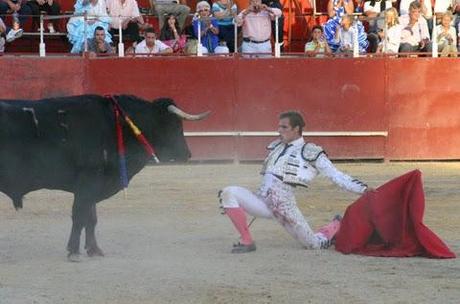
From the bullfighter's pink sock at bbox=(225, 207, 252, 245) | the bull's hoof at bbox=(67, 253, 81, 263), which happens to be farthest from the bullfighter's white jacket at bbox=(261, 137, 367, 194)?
the bull's hoof at bbox=(67, 253, 81, 263)

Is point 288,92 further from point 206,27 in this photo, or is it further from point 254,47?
point 206,27

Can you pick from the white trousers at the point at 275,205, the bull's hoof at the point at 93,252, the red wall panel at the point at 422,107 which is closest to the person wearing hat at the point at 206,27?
the red wall panel at the point at 422,107

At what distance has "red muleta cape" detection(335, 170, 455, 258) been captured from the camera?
8.83 meters

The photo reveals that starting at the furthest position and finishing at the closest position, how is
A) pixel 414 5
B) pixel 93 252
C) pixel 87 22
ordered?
pixel 414 5 < pixel 87 22 < pixel 93 252

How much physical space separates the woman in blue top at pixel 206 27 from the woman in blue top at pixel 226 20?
0.31 ft

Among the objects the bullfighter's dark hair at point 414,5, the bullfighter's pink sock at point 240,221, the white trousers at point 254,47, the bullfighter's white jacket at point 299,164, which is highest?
the bullfighter's dark hair at point 414,5

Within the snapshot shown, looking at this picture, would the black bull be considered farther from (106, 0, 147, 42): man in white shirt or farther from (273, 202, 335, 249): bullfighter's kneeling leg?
(106, 0, 147, 42): man in white shirt

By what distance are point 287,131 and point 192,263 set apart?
3.99 feet

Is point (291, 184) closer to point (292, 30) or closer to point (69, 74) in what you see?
point (69, 74)

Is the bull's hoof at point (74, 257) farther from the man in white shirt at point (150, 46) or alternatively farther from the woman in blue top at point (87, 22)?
the man in white shirt at point (150, 46)

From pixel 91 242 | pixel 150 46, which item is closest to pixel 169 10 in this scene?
pixel 150 46

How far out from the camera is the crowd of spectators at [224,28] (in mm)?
16375

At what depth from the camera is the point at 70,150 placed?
8805mm

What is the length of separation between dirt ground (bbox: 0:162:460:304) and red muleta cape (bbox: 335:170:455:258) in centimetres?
18
